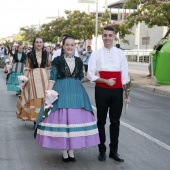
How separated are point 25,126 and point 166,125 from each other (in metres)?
2.94

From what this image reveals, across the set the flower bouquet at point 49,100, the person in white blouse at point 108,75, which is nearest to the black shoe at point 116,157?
the person in white blouse at point 108,75

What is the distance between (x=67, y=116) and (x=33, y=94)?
2.44 metres

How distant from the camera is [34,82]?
7.86 m

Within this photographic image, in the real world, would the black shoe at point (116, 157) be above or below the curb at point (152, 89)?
above

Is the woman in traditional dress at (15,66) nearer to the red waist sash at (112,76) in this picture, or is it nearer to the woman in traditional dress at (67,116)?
the woman in traditional dress at (67,116)

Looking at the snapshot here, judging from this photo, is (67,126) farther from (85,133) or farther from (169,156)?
(169,156)

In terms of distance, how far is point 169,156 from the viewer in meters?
6.17

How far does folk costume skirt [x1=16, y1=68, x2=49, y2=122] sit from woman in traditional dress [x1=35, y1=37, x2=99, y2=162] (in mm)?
2052

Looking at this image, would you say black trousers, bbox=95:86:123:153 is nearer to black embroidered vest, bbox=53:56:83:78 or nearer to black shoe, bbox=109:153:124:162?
black shoe, bbox=109:153:124:162

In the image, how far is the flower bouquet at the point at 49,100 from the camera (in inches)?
215

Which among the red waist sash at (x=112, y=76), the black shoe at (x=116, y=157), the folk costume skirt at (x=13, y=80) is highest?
the red waist sash at (x=112, y=76)

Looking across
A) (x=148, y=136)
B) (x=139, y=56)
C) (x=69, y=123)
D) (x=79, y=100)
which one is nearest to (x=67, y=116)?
(x=69, y=123)

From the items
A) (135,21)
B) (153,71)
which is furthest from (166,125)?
(135,21)

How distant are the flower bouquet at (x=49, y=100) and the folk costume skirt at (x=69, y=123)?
47 mm
